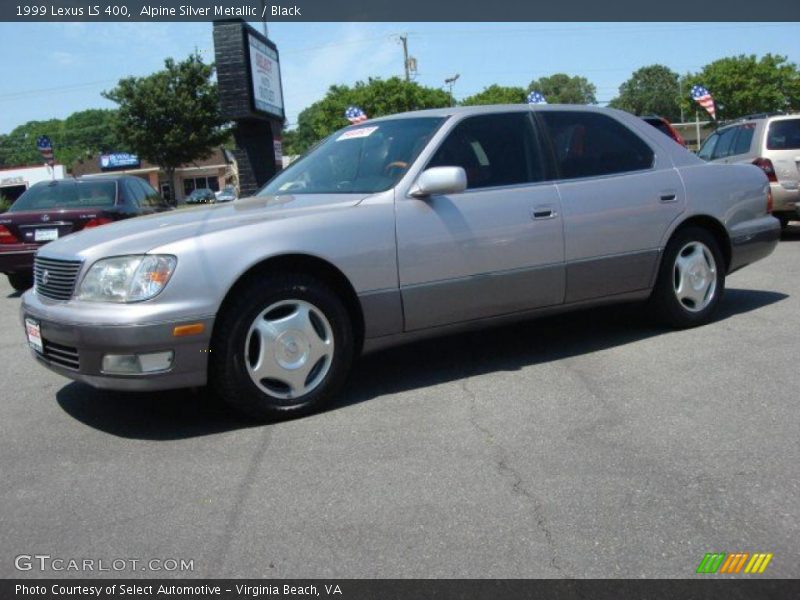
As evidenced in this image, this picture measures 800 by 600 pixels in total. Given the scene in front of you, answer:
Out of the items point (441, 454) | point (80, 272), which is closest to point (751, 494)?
point (441, 454)

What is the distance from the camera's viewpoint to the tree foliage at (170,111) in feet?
152

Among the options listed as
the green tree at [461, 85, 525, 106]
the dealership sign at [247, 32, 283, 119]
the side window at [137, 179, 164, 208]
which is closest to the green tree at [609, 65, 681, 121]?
the green tree at [461, 85, 525, 106]

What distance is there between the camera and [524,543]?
8.74ft

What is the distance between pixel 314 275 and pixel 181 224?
0.74 meters

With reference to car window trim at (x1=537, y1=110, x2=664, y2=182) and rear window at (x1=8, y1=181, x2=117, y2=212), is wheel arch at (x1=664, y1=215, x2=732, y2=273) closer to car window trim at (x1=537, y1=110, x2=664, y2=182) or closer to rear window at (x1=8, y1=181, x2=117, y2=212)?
car window trim at (x1=537, y1=110, x2=664, y2=182)

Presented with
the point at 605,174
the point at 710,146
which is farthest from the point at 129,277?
the point at 710,146

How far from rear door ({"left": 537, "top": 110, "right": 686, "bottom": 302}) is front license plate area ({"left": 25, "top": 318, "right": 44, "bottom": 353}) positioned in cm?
308

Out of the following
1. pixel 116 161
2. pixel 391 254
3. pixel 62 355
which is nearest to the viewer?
pixel 62 355

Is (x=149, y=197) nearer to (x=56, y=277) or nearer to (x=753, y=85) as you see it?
(x=56, y=277)

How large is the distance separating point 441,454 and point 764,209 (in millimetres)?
3880

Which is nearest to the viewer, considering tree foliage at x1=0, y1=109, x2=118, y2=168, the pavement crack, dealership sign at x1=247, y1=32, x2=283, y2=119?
the pavement crack

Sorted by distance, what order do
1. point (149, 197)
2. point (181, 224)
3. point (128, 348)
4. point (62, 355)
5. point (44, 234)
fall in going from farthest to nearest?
1. point (149, 197)
2. point (44, 234)
3. point (181, 224)
4. point (62, 355)
5. point (128, 348)

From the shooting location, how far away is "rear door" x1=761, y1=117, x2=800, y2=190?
1000 centimetres

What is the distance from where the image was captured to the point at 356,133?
5109 millimetres
